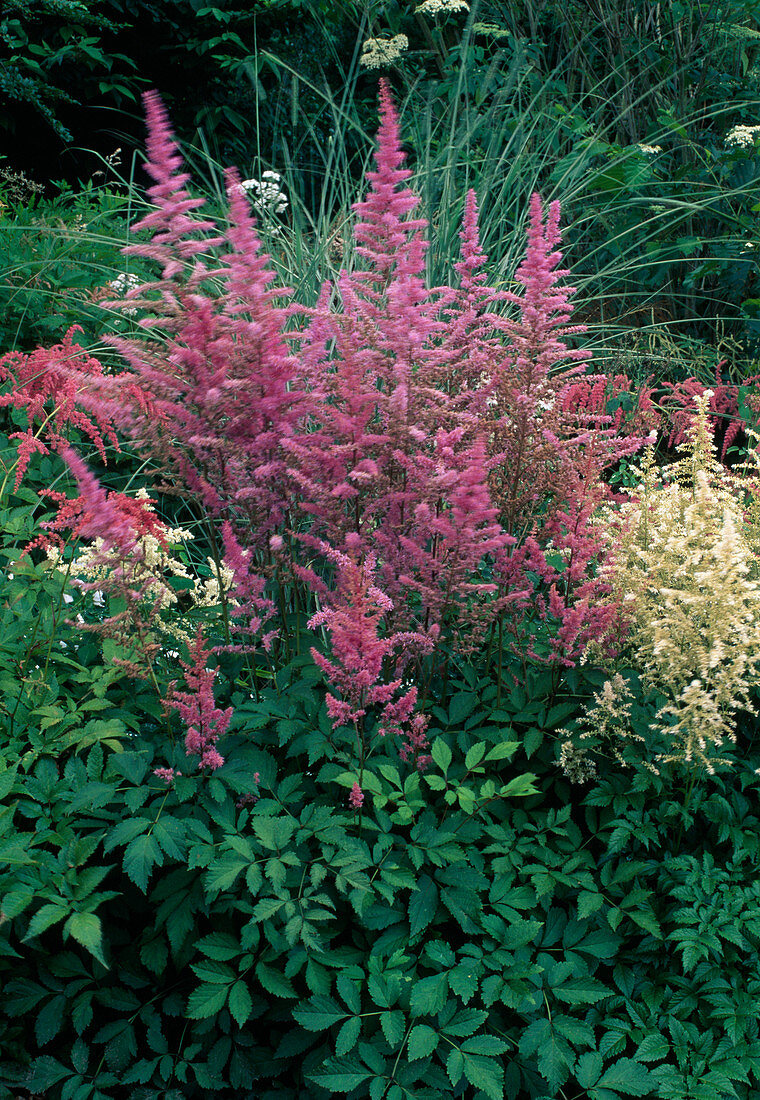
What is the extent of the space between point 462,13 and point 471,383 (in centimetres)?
791

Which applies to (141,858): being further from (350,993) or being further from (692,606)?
(692,606)

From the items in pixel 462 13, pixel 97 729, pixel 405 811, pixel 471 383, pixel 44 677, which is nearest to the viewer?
pixel 405 811

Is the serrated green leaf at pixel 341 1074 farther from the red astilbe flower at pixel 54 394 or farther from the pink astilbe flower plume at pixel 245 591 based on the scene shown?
the red astilbe flower at pixel 54 394

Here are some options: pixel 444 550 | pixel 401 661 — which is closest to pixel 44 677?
pixel 401 661

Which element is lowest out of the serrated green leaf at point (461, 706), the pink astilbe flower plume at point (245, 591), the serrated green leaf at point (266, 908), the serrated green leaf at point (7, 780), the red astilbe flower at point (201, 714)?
the serrated green leaf at point (461, 706)

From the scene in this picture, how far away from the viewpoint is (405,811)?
1.83m

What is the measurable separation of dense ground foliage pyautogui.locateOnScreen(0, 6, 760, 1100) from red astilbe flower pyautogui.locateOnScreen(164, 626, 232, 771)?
11 mm

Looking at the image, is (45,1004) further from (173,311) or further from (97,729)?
(173,311)

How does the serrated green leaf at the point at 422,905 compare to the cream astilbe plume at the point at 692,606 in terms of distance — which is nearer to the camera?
the serrated green leaf at the point at 422,905

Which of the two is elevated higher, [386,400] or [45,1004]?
[386,400]

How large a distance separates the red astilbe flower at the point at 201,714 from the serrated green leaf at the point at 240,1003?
431 mm

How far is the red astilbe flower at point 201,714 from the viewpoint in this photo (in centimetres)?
184

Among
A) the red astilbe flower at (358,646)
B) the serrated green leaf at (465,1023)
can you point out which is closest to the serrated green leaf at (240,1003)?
the serrated green leaf at (465,1023)

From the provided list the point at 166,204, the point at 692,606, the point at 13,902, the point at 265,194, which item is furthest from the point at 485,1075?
the point at 265,194
